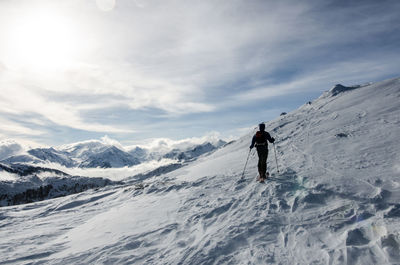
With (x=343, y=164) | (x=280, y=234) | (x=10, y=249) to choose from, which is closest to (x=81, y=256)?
(x=10, y=249)

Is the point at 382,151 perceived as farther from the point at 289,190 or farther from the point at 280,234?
the point at 280,234

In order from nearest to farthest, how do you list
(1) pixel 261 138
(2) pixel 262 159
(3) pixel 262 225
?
(3) pixel 262 225
(2) pixel 262 159
(1) pixel 261 138

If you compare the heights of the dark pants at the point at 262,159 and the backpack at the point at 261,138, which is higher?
the backpack at the point at 261,138

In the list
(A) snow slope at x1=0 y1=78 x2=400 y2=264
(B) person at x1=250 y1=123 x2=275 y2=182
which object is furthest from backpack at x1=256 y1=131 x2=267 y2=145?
(A) snow slope at x1=0 y1=78 x2=400 y2=264

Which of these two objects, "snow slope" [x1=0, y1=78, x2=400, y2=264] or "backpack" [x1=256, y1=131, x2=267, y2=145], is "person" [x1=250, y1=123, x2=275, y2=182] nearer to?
"backpack" [x1=256, y1=131, x2=267, y2=145]

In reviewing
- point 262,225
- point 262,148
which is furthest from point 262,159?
point 262,225

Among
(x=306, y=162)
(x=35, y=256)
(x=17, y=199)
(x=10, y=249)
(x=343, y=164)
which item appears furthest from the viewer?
(x=17, y=199)

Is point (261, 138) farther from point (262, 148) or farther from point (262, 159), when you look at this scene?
point (262, 159)

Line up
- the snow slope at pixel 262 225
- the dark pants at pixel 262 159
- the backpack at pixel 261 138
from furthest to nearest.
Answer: the backpack at pixel 261 138 → the dark pants at pixel 262 159 → the snow slope at pixel 262 225

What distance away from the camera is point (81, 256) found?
7586 mm

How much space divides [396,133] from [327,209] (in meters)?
11.1

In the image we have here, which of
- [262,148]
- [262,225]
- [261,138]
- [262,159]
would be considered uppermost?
[261,138]

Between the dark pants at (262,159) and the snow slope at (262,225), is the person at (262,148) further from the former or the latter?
the snow slope at (262,225)

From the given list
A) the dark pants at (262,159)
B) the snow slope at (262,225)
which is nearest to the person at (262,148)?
the dark pants at (262,159)
